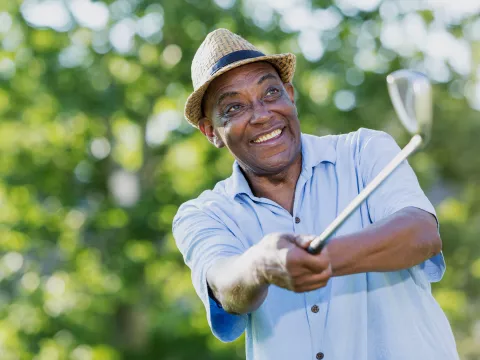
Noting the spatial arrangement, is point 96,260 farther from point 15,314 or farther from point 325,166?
point 325,166

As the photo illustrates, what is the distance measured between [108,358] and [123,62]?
14.2ft

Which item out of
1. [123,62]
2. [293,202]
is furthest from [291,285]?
[123,62]

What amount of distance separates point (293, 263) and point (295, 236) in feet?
0.31

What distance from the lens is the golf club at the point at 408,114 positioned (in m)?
1.97

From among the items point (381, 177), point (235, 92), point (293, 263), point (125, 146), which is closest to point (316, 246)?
point (293, 263)

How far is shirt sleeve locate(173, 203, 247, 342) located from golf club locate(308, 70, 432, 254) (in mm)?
714

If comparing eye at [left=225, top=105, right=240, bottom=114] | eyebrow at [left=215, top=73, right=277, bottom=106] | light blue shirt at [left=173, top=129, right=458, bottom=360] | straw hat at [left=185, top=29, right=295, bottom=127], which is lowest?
light blue shirt at [left=173, top=129, right=458, bottom=360]

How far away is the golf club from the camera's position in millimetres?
1966

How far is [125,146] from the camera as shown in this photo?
13.8m

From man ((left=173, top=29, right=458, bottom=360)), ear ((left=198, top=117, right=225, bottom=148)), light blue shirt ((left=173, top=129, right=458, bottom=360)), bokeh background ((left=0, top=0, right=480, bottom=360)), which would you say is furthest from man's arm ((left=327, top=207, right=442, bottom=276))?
bokeh background ((left=0, top=0, right=480, bottom=360))

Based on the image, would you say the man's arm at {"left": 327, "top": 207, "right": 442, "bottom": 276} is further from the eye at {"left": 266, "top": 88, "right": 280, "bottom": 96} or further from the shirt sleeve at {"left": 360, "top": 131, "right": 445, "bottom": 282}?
the eye at {"left": 266, "top": 88, "right": 280, "bottom": 96}

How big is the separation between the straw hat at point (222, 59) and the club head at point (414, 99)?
1108 mm

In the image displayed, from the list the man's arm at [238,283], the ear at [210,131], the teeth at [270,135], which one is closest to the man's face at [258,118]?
the teeth at [270,135]

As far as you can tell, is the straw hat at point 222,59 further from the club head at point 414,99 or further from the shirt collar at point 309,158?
the club head at point 414,99
